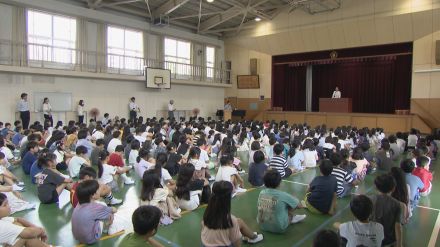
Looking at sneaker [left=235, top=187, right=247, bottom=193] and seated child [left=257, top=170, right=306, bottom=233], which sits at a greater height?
seated child [left=257, top=170, right=306, bottom=233]

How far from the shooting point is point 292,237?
3.78 metres

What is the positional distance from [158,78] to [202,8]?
14.8 feet

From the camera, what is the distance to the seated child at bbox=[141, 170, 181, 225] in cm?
371

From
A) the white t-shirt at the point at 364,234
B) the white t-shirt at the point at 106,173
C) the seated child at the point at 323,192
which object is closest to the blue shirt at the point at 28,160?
the white t-shirt at the point at 106,173

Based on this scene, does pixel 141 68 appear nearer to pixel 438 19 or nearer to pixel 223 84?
pixel 223 84

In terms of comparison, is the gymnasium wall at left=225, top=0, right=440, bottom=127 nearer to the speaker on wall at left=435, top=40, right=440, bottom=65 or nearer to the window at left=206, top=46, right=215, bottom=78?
→ the speaker on wall at left=435, top=40, right=440, bottom=65

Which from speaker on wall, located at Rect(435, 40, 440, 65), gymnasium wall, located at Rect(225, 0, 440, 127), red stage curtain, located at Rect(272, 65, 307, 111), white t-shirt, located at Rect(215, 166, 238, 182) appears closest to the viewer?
→ white t-shirt, located at Rect(215, 166, 238, 182)

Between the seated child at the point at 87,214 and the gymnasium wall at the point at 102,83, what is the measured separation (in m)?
11.1

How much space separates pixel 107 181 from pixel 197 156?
1.54 metres

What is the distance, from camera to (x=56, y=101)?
13766 mm

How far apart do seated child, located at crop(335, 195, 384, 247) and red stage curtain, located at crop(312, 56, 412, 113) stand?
51.2 feet

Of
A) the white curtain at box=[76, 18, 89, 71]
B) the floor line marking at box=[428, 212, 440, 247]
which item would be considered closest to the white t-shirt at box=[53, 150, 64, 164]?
the floor line marking at box=[428, 212, 440, 247]

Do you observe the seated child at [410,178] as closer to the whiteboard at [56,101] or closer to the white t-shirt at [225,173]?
the white t-shirt at [225,173]

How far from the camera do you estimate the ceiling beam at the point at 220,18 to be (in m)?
17.1
